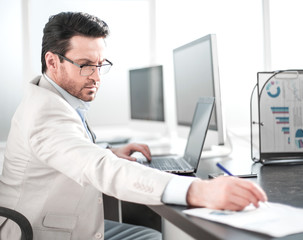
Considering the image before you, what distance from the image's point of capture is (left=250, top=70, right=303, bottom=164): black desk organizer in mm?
1720

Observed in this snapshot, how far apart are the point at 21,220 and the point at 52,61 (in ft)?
1.95

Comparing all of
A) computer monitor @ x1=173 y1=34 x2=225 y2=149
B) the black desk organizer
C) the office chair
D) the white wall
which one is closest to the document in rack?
the office chair

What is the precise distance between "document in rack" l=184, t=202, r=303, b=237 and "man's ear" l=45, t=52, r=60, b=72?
2.60ft

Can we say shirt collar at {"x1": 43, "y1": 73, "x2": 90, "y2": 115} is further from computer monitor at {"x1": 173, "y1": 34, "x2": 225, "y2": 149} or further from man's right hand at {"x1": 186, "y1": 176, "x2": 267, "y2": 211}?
man's right hand at {"x1": 186, "y1": 176, "x2": 267, "y2": 211}

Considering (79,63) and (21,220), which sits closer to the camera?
(21,220)

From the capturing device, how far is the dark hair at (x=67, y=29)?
A: 1491 millimetres

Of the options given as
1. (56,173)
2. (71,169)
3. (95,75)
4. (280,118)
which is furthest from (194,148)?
(71,169)

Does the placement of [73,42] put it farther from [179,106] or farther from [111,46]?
[111,46]

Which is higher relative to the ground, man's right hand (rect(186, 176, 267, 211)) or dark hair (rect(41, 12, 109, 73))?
dark hair (rect(41, 12, 109, 73))

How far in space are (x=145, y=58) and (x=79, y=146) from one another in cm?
256

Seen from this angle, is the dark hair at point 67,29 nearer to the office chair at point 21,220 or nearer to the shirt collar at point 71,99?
the shirt collar at point 71,99

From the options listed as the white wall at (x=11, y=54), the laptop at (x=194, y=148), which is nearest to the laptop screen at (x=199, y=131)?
the laptop at (x=194, y=148)

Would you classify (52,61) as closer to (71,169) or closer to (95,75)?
(95,75)

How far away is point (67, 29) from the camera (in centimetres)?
150
